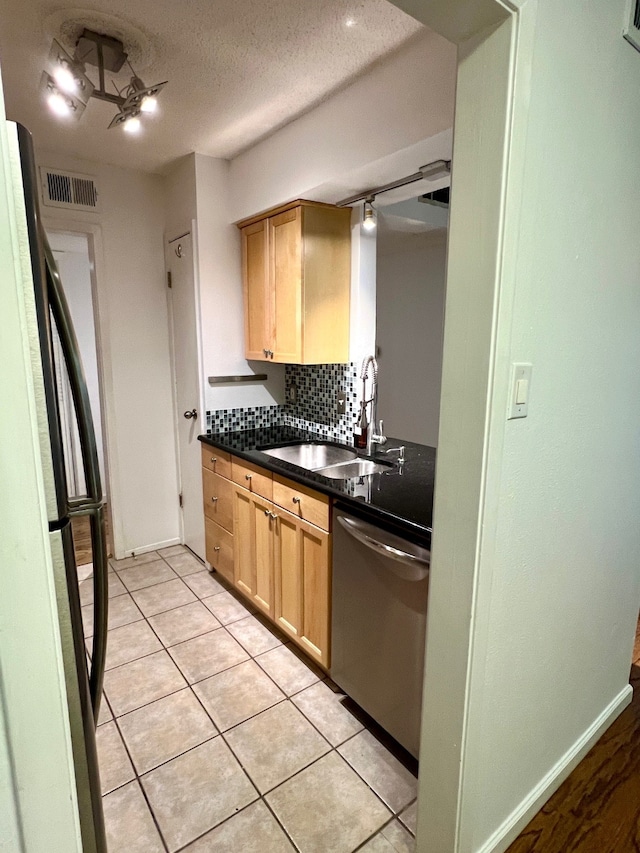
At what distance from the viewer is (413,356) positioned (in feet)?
13.4

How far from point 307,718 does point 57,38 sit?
2650mm

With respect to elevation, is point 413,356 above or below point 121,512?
above

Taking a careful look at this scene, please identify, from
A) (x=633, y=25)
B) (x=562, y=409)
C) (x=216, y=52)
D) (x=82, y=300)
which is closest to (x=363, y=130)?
(x=216, y=52)

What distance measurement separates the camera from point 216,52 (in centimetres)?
174

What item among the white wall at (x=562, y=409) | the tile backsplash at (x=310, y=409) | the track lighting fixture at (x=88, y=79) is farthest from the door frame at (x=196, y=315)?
the white wall at (x=562, y=409)

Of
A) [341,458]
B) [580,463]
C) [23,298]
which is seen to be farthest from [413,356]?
[23,298]

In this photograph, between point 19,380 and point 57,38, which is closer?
point 19,380

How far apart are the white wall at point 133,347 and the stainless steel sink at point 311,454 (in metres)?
1.02

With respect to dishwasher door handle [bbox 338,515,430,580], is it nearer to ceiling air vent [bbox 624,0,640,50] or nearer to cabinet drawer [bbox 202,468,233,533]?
cabinet drawer [bbox 202,468,233,533]

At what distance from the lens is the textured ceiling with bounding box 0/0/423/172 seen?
1523 mm

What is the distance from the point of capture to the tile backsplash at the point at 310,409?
2.67 metres

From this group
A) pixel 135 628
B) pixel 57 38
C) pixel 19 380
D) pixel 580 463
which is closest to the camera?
pixel 19 380

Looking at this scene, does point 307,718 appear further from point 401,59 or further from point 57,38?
point 57,38

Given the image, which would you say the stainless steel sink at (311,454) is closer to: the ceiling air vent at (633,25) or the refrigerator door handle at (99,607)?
the refrigerator door handle at (99,607)
